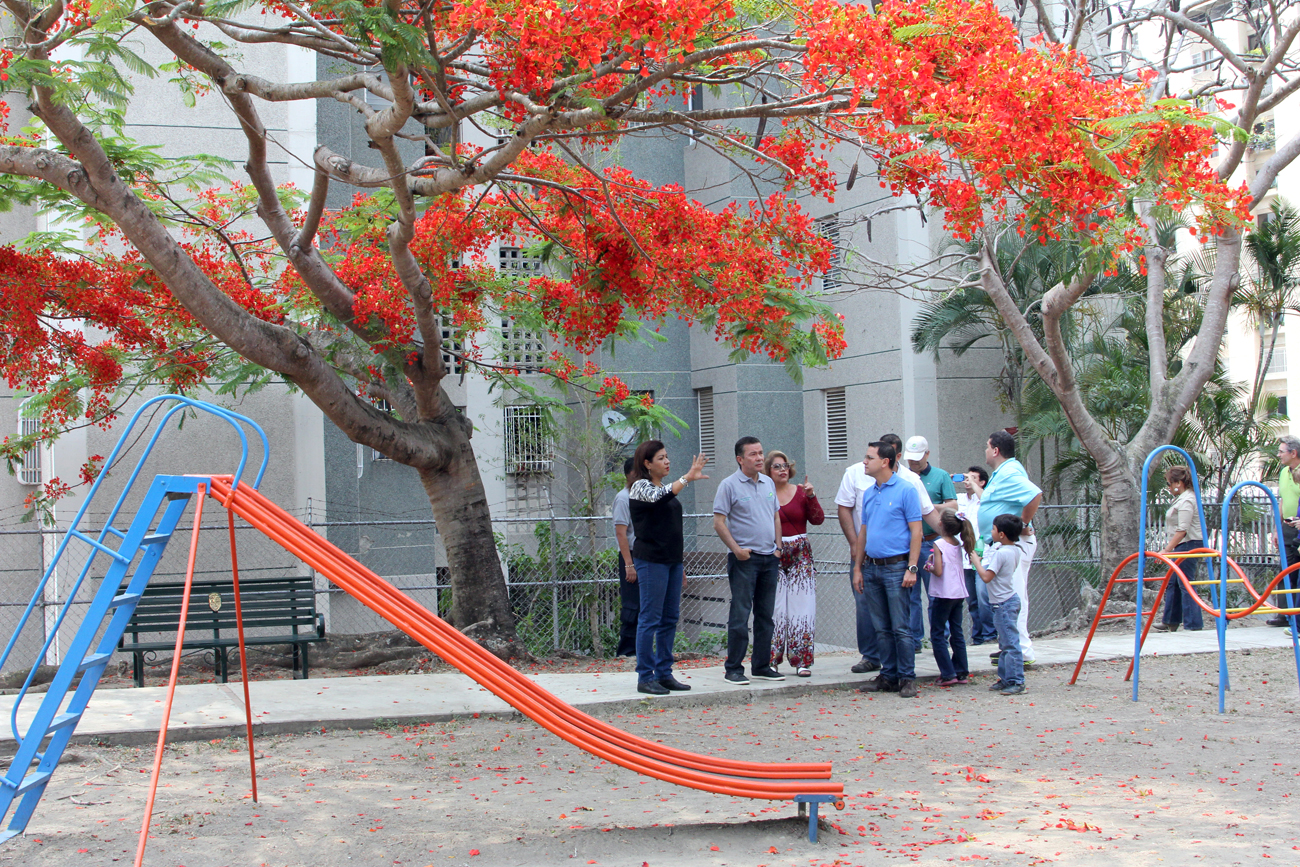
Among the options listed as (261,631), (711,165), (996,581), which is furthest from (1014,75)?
(711,165)

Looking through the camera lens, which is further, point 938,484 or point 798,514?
point 938,484

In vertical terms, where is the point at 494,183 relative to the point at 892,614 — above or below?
above

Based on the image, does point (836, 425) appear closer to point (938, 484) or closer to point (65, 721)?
point (938, 484)

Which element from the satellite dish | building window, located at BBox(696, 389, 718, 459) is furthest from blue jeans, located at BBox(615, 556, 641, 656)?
building window, located at BBox(696, 389, 718, 459)

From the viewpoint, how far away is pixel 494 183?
8.87 metres

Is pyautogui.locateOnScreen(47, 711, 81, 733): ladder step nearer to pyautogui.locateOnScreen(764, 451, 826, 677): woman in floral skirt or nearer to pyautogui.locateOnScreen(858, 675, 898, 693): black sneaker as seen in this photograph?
pyautogui.locateOnScreen(764, 451, 826, 677): woman in floral skirt

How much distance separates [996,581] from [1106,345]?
9.59 meters

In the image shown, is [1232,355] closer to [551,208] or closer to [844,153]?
[844,153]

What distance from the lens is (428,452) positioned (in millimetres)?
9883

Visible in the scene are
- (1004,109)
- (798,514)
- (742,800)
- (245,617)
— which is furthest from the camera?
(245,617)

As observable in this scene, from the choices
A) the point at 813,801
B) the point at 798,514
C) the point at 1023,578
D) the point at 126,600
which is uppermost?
the point at 798,514

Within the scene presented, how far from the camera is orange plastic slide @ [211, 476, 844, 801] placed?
14.2ft

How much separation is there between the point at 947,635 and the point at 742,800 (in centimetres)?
377

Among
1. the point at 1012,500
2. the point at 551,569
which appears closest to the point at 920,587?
the point at 1012,500
